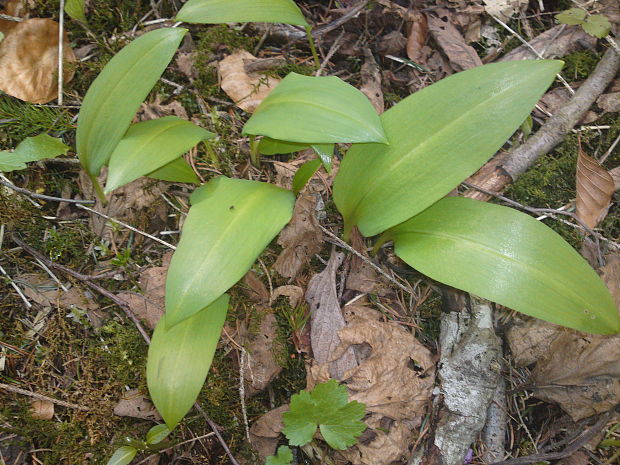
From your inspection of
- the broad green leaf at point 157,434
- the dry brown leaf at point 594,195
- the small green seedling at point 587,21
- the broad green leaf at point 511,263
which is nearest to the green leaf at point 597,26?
the small green seedling at point 587,21

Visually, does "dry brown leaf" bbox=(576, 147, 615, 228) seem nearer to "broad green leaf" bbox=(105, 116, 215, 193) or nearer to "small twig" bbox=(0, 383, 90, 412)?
"broad green leaf" bbox=(105, 116, 215, 193)

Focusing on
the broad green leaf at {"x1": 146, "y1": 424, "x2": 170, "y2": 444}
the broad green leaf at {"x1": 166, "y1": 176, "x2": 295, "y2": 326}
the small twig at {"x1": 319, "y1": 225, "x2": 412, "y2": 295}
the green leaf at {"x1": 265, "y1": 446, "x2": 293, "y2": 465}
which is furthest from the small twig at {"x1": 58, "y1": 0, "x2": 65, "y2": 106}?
the green leaf at {"x1": 265, "y1": 446, "x2": 293, "y2": 465}

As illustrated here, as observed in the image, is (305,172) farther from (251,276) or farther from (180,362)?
(180,362)

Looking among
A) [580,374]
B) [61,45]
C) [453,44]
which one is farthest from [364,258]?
[61,45]

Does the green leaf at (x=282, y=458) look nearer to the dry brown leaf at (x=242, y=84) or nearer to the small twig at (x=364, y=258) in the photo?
the small twig at (x=364, y=258)

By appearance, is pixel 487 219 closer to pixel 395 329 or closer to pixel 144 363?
pixel 395 329

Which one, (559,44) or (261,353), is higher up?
(559,44)

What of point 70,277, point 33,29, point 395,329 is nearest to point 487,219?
point 395,329
